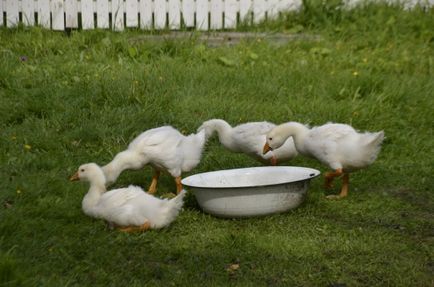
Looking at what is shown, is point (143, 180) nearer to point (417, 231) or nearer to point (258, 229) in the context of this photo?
point (258, 229)

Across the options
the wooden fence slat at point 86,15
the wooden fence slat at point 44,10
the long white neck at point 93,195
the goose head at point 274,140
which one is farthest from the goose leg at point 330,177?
the wooden fence slat at point 44,10

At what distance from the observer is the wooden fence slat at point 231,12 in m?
11.2

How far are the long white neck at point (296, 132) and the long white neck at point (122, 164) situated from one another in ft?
3.72

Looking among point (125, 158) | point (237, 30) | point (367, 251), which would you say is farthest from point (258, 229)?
point (237, 30)

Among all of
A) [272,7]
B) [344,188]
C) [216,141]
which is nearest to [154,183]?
[216,141]

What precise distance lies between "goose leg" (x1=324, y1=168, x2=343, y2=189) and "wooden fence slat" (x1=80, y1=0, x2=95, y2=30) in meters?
5.29

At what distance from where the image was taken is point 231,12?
11234 millimetres

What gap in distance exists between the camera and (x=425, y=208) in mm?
6113

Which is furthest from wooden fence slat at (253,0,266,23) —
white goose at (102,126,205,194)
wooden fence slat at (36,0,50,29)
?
white goose at (102,126,205,194)

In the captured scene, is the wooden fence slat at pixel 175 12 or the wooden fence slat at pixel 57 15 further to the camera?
the wooden fence slat at pixel 175 12

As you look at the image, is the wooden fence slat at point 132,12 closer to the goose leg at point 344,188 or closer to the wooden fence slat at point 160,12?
the wooden fence slat at point 160,12

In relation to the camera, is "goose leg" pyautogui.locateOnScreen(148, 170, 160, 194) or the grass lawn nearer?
the grass lawn

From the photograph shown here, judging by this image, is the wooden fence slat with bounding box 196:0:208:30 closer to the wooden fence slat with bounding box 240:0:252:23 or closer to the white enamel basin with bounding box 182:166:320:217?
the wooden fence slat with bounding box 240:0:252:23

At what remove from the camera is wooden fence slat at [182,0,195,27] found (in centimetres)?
1109
